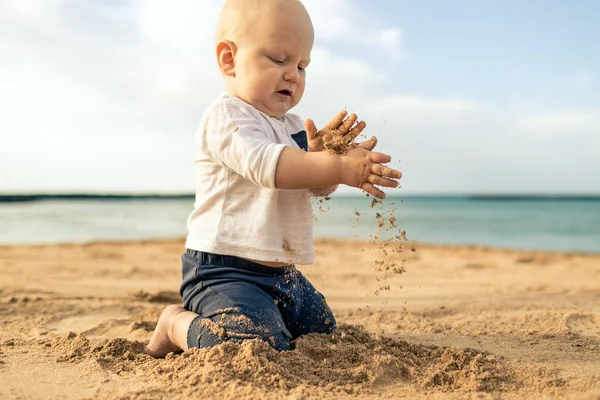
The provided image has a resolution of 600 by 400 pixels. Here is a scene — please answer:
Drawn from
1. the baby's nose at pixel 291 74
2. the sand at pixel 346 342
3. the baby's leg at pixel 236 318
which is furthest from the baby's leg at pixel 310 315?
the baby's nose at pixel 291 74

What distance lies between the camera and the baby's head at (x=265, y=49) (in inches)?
80.0

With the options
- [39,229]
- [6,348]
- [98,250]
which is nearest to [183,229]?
[39,229]

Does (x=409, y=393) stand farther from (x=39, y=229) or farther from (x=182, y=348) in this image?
(x=39, y=229)

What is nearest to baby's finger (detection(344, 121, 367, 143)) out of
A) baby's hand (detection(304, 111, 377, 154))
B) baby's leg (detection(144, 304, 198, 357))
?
baby's hand (detection(304, 111, 377, 154))

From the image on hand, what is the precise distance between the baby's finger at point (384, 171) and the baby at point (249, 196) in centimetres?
13

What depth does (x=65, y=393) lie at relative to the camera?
1691 millimetres

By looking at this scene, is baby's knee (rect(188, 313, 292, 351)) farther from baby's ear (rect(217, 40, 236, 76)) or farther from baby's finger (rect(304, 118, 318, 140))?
baby's ear (rect(217, 40, 236, 76))

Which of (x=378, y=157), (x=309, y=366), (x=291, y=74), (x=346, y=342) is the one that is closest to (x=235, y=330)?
(x=309, y=366)

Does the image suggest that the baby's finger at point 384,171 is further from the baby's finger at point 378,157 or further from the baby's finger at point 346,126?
the baby's finger at point 346,126

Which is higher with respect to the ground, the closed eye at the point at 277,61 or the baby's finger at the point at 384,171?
the closed eye at the point at 277,61

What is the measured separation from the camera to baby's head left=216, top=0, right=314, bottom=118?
6.66 feet

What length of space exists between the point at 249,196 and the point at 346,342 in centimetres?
73

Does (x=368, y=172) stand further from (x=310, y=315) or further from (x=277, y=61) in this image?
(x=310, y=315)

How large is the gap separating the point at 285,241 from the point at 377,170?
0.58 meters
